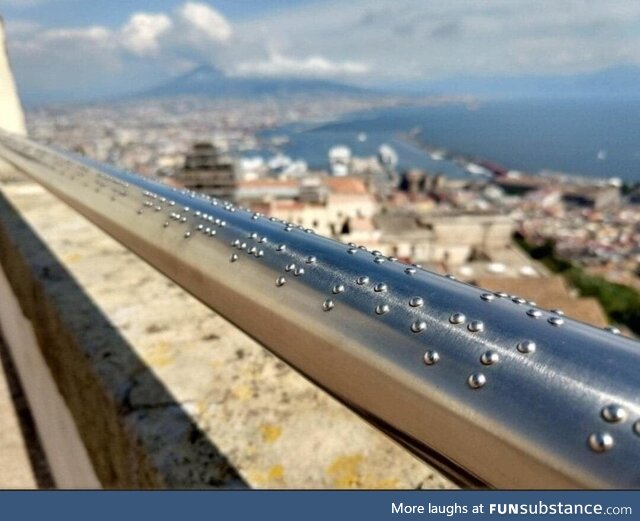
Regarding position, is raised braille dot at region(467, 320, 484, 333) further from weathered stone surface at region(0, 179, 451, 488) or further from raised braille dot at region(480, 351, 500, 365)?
weathered stone surface at region(0, 179, 451, 488)

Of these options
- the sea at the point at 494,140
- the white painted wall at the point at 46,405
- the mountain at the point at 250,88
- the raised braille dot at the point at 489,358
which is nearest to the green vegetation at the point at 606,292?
the sea at the point at 494,140

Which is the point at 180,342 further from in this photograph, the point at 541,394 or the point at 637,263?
the point at 637,263

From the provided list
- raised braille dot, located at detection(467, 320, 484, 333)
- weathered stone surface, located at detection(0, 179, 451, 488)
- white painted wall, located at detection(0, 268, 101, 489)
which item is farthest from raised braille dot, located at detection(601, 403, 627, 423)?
white painted wall, located at detection(0, 268, 101, 489)

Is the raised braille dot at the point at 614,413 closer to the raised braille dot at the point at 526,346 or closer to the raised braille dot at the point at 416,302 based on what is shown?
the raised braille dot at the point at 526,346

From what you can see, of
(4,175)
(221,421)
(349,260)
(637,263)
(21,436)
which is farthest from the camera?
(637,263)

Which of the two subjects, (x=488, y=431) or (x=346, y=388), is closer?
(x=488, y=431)

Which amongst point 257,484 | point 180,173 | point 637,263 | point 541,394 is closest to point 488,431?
point 541,394

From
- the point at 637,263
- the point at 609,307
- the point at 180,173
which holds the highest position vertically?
the point at 180,173

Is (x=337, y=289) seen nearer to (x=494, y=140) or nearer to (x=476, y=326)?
(x=476, y=326)

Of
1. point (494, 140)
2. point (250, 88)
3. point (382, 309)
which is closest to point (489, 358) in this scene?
point (382, 309)
